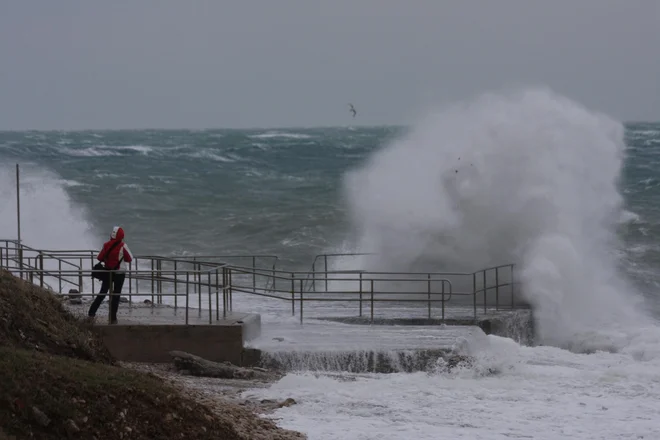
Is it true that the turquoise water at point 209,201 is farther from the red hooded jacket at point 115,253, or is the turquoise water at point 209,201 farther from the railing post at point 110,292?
the railing post at point 110,292

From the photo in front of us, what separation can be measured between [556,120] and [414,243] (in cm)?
467

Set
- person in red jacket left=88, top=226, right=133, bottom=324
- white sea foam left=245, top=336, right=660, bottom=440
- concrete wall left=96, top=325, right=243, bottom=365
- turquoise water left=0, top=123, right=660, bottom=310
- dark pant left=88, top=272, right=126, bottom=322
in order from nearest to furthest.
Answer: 1. white sea foam left=245, top=336, right=660, bottom=440
2. concrete wall left=96, top=325, right=243, bottom=365
3. dark pant left=88, top=272, right=126, bottom=322
4. person in red jacket left=88, top=226, right=133, bottom=324
5. turquoise water left=0, top=123, right=660, bottom=310

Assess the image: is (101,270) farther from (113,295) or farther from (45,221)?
(45,221)

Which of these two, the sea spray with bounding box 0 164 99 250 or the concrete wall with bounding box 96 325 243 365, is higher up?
the sea spray with bounding box 0 164 99 250

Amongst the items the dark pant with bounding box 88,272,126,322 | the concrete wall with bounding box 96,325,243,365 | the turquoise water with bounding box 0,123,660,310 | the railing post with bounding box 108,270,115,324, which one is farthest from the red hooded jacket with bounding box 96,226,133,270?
the turquoise water with bounding box 0,123,660,310

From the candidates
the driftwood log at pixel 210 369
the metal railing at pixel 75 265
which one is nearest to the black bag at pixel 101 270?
the metal railing at pixel 75 265

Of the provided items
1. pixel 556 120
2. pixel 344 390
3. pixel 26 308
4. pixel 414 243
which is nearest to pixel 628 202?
pixel 556 120

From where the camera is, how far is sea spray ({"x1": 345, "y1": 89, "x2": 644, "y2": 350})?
20.7 meters

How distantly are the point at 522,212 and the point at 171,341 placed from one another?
10.5 meters

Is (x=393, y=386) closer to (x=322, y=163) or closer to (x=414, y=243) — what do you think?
(x=414, y=243)

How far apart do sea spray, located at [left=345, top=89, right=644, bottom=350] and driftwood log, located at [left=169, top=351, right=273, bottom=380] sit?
7700mm

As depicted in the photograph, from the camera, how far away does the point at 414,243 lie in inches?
914

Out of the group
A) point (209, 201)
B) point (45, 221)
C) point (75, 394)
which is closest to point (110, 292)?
point (75, 394)

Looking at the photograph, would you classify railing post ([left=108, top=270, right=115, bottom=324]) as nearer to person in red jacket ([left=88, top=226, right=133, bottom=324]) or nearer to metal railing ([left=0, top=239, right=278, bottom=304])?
person in red jacket ([left=88, top=226, right=133, bottom=324])
